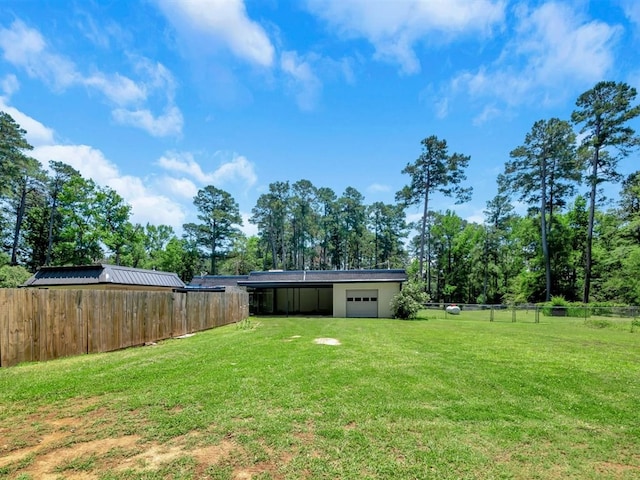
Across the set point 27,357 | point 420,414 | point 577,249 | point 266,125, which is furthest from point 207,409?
point 577,249

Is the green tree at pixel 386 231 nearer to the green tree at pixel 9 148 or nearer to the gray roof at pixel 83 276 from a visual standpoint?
the gray roof at pixel 83 276

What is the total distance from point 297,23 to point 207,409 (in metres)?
11.1

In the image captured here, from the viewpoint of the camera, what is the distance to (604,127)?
23.3m

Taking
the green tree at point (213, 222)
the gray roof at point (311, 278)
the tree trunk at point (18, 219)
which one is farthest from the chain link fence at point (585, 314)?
the tree trunk at point (18, 219)

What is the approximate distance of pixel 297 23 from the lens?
10039 millimetres

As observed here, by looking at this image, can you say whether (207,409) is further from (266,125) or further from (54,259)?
(54,259)

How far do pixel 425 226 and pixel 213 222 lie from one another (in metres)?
26.3

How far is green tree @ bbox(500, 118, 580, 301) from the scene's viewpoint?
27.0m

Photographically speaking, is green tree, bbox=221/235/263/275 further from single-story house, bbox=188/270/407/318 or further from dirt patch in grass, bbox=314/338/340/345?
dirt patch in grass, bbox=314/338/340/345

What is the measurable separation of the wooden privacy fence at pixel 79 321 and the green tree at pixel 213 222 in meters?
30.7

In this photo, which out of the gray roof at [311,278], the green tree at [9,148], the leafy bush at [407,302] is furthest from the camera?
the green tree at [9,148]

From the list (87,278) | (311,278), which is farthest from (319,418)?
(311,278)

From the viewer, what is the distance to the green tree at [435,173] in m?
27.9

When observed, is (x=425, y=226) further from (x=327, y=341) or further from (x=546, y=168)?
(x=327, y=341)
